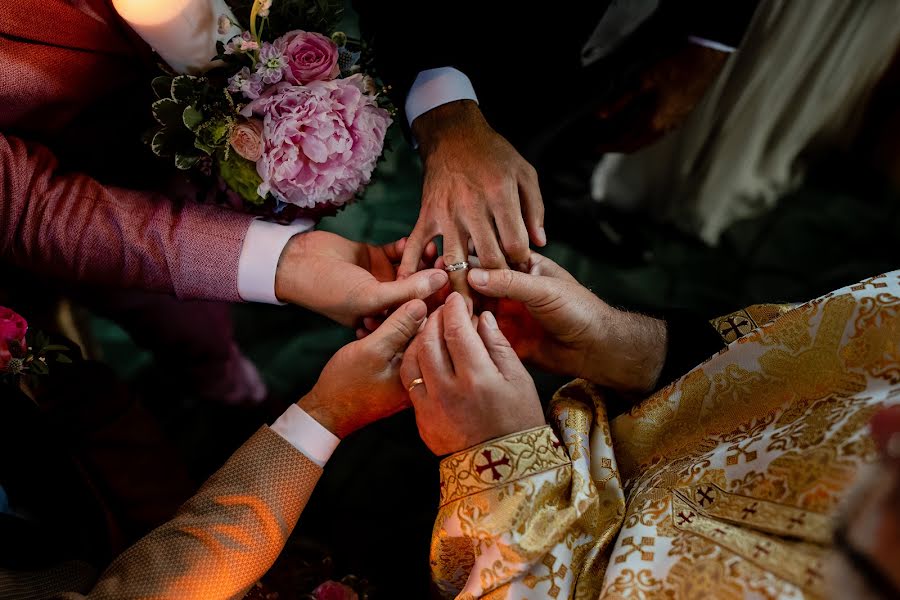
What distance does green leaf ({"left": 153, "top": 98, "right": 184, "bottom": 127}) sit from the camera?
1.01 m

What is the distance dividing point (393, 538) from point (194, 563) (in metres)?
0.70

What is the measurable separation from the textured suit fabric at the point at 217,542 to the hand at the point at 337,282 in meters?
0.29

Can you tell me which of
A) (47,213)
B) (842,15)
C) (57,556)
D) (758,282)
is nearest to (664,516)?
(57,556)

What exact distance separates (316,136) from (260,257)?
320mm

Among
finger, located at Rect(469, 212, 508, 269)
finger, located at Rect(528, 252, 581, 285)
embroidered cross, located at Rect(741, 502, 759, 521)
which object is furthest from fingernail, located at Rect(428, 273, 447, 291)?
embroidered cross, located at Rect(741, 502, 759, 521)

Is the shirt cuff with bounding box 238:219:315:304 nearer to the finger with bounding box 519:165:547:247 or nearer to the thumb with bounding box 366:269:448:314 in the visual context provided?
the thumb with bounding box 366:269:448:314

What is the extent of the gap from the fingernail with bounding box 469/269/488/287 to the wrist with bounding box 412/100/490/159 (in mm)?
389

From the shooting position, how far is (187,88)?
3.30ft

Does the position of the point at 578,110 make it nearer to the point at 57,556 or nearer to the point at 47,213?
the point at 47,213

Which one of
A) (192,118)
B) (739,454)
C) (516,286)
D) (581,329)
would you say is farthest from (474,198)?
(739,454)

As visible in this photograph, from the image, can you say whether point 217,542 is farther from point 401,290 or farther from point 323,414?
point 401,290

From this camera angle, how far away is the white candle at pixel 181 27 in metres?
0.90

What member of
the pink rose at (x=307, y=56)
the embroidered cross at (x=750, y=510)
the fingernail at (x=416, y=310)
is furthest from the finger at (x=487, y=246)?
the embroidered cross at (x=750, y=510)

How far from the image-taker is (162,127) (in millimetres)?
1050
